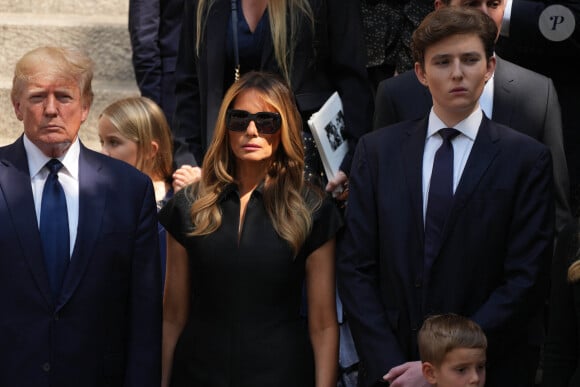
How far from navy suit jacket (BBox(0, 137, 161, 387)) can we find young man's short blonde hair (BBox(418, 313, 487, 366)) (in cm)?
101

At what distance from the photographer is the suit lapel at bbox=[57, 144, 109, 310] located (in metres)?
4.30

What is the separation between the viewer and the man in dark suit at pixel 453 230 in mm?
4309

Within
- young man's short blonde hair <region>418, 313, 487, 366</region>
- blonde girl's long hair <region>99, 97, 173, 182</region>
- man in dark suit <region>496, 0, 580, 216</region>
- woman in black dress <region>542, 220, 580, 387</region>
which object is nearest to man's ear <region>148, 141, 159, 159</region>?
blonde girl's long hair <region>99, 97, 173, 182</region>

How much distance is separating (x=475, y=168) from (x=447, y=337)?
2.12ft

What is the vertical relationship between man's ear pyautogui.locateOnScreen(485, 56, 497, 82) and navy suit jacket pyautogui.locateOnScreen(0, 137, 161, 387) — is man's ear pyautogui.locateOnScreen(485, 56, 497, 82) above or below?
above

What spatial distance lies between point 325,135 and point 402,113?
1.12 ft

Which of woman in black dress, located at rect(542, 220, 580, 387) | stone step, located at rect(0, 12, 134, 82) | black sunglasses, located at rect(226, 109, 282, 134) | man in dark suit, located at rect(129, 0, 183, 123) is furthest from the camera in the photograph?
stone step, located at rect(0, 12, 134, 82)

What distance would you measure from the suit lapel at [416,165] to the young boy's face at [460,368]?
453 mm

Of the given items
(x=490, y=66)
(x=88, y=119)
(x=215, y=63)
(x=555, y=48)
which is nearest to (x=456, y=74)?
(x=490, y=66)

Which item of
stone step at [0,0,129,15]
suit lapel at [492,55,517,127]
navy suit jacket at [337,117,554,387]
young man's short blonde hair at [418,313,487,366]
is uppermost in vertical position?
stone step at [0,0,129,15]

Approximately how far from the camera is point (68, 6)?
7.52 metres

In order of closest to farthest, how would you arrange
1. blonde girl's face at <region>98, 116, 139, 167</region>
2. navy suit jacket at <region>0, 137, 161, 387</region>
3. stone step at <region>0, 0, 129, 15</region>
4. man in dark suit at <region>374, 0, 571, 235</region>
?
navy suit jacket at <region>0, 137, 161, 387</region>, man in dark suit at <region>374, 0, 571, 235</region>, blonde girl's face at <region>98, 116, 139, 167</region>, stone step at <region>0, 0, 129, 15</region>

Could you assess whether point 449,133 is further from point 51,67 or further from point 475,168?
point 51,67

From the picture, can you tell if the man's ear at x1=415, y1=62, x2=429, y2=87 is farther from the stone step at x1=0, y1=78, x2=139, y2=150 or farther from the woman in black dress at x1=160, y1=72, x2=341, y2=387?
the stone step at x1=0, y1=78, x2=139, y2=150
